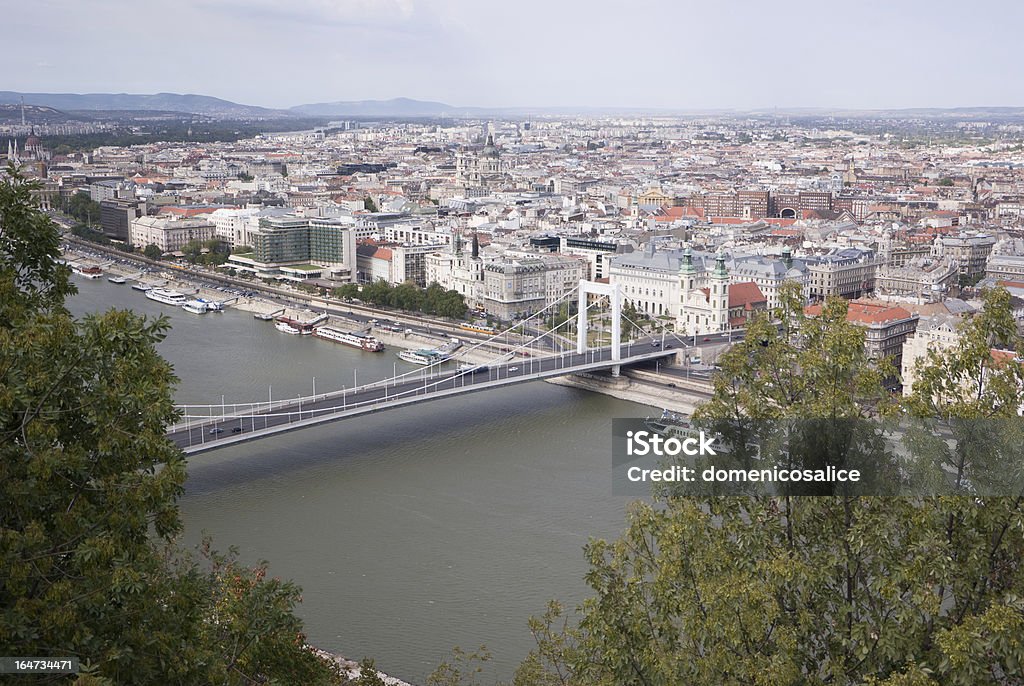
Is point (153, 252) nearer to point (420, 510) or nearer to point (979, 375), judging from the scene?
point (420, 510)

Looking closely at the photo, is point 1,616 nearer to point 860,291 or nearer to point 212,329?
point 212,329

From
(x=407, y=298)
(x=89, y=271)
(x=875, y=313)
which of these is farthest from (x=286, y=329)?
(x=875, y=313)

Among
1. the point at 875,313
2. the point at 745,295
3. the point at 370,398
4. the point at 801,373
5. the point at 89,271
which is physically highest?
the point at 801,373

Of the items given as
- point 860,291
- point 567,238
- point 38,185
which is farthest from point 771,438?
point 567,238

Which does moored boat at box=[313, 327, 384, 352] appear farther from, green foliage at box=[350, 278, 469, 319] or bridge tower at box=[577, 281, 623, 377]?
bridge tower at box=[577, 281, 623, 377]

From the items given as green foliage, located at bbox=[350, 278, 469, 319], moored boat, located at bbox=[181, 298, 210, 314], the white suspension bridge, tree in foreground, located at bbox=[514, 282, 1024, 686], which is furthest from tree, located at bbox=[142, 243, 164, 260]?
tree in foreground, located at bbox=[514, 282, 1024, 686]
